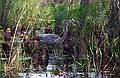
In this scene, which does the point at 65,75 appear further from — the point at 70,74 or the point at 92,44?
the point at 92,44

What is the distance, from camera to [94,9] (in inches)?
316

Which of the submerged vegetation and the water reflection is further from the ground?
Answer: the submerged vegetation

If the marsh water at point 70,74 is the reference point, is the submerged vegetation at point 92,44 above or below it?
above

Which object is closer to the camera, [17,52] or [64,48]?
[17,52]

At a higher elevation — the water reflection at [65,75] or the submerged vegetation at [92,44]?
the submerged vegetation at [92,44]

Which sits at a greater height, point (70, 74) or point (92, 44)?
point (92, 44)

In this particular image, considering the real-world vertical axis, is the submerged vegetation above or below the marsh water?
above

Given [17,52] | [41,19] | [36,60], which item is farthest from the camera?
[41,19]

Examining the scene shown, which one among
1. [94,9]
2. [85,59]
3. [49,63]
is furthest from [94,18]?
[49,63]

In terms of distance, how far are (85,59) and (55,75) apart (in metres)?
0.55

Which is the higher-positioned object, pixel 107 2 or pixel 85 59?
pixel 107 2

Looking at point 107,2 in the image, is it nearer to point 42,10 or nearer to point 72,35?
point 72,35

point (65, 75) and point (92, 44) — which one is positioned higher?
point (92, 44)

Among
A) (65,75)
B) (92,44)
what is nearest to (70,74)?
(65,75)
